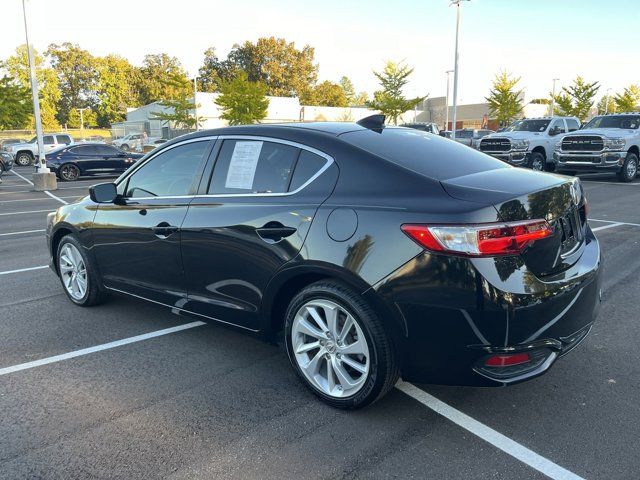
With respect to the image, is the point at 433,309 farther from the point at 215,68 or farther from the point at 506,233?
the point at 215,68

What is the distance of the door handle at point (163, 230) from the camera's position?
4061 mm

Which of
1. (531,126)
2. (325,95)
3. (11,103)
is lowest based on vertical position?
(531,126)

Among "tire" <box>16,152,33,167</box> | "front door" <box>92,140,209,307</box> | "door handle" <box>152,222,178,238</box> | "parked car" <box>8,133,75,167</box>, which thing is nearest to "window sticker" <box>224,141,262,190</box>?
"front door" <box>92,140,209,307</box>

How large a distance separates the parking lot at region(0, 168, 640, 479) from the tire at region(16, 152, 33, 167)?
33.9 meters

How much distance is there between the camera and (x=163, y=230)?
13.5 feet

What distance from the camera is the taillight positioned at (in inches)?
107

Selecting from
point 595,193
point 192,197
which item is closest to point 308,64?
point 595,193

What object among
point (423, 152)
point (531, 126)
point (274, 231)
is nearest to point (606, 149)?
point (531, 126)

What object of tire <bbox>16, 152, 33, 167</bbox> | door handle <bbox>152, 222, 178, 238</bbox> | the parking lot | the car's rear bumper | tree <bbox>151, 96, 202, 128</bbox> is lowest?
tire <bbox>16, 152, 33, 167</bbox>

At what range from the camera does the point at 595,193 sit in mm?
14375

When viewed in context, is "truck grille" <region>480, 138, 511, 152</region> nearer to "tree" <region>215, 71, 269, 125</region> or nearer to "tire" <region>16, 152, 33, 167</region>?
"tree" <region>215, 71, 269, 125</region>

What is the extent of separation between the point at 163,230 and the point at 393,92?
147ft

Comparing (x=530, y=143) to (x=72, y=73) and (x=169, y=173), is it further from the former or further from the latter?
(x=72, y=73)

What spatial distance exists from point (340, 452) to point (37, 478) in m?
1.50
